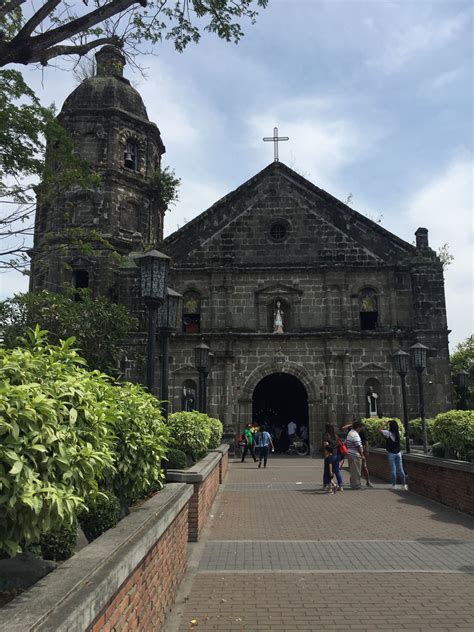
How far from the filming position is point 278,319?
24516mm

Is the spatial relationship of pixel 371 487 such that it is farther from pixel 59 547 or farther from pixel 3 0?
pixel 3 0

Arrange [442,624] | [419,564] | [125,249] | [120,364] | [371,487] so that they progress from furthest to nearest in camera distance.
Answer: [125,249] → [120,364] → [371,487] → [419,564] → [442,624]

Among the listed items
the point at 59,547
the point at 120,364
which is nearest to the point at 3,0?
the point at 59,547

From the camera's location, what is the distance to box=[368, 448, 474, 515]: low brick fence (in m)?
9.97

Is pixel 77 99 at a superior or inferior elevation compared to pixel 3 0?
superior

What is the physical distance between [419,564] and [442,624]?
200 centimetres

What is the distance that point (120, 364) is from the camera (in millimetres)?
23516

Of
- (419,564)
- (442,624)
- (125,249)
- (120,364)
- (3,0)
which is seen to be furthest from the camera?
(125,249)

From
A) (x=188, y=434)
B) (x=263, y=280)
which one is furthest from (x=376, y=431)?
(x=263, y=280)

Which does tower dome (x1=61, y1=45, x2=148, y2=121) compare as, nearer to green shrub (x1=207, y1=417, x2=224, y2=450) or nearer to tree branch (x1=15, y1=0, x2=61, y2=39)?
green shrub (x1=207, y1=417, x2=224, y2=450)

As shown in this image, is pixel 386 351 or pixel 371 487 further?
pixel 386 351

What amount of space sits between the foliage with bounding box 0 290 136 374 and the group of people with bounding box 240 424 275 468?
601 centimetres

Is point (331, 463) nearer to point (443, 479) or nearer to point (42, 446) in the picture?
point (443, 479)

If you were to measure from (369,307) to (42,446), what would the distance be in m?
23.1
